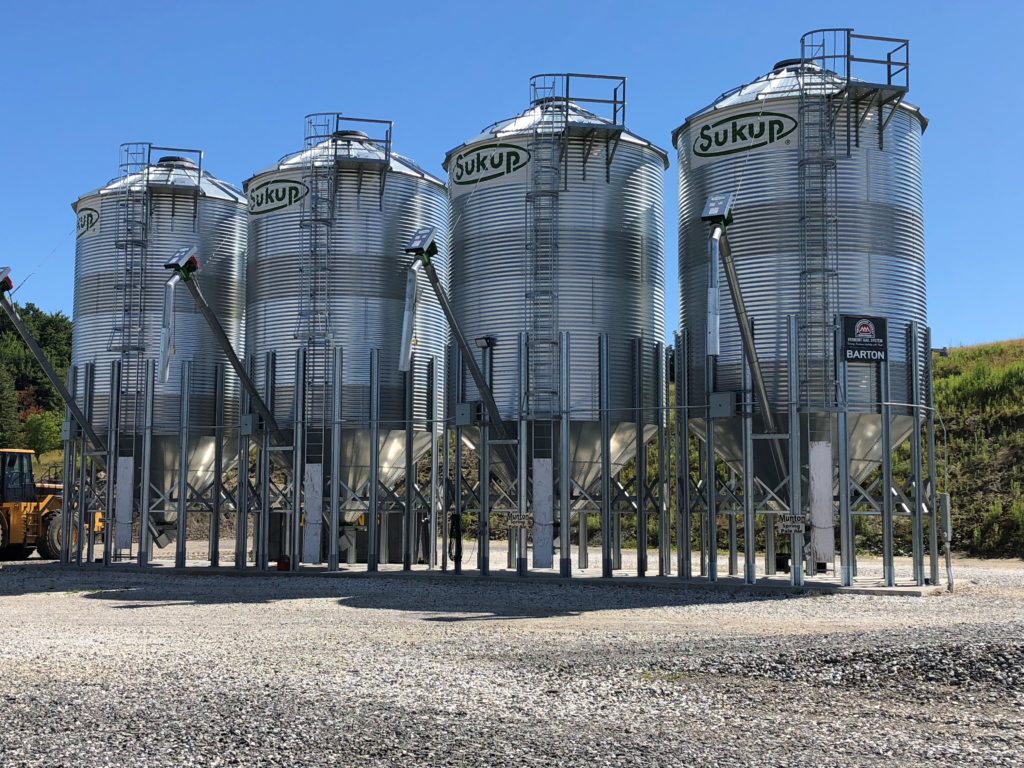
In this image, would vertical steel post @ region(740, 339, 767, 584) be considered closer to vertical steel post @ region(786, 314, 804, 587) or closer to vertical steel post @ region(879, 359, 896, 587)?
vertical steel post @ region(786, 314, 804, 587)

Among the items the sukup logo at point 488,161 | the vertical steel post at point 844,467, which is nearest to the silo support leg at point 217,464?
the sukup logo at point 488,161

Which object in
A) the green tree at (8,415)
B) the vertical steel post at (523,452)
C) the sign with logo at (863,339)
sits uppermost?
the green tree at (8,415)

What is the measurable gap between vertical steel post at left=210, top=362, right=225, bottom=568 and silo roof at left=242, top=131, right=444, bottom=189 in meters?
6.07

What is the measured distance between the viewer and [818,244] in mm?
27344

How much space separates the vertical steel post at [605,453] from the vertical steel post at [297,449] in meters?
8.15

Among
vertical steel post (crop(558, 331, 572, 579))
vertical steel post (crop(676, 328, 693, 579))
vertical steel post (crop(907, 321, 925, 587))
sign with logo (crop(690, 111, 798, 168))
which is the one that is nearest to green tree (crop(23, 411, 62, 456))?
vertical steel post (crop(558, 331, 572, 579))

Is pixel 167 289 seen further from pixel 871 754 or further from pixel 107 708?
pixel 871 754

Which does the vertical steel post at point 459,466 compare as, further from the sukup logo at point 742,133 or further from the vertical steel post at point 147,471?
the vertical steel post at point 147,471

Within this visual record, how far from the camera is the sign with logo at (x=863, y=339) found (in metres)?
26.8

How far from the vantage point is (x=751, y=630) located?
19094mm

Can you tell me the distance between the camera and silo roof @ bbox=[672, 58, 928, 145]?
2825cm

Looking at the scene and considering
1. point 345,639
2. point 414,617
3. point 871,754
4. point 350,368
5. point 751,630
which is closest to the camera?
point 871,754

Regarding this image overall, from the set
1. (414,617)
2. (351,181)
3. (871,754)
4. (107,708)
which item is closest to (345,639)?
(414,617)

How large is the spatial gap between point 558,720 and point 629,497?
775 inches
